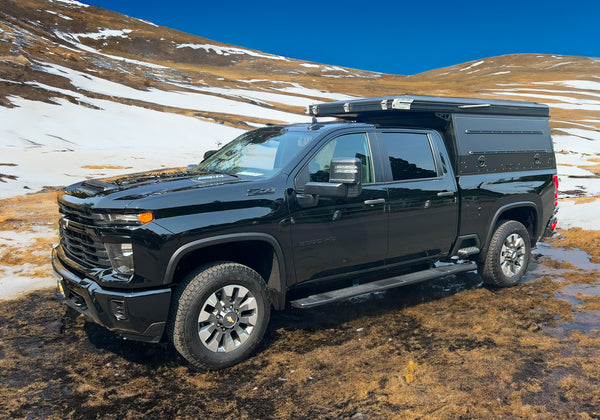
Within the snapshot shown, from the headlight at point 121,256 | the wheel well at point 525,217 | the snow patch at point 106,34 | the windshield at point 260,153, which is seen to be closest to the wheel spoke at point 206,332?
the headlight at point 121,256

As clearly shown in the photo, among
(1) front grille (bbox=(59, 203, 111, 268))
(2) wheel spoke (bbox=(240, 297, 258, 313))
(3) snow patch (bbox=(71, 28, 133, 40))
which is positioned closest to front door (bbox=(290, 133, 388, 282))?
(2) wheel spoke (bbox=(240, 297, 258, 313))

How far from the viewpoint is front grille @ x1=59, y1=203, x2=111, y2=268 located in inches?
153

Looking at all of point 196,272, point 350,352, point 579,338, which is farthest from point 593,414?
point 196,272

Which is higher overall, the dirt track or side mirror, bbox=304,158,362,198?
side mirror, bbox=304,158,362,198

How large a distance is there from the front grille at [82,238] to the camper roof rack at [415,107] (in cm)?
322

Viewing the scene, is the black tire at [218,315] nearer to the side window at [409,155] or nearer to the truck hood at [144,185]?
the truck hood at [144,185]

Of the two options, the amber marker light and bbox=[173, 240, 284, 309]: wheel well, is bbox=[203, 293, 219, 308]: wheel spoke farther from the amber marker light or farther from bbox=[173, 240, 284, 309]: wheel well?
the amber marker light

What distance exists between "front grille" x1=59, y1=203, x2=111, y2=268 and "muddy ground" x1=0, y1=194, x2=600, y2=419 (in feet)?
3.02

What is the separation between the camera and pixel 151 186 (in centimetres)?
412

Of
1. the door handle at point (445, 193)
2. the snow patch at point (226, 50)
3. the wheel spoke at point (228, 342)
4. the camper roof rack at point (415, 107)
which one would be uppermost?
the snow patch at point (226, 50)

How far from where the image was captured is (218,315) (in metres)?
4.10

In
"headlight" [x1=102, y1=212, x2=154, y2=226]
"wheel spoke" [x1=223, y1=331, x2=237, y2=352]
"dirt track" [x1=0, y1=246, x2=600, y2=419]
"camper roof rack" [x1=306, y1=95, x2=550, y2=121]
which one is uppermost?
"camper roof rack" [x1=306, y1=95, x2=550, y2=121]

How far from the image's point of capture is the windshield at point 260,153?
467 centimetres

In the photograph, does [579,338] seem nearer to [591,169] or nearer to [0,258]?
[0,258]
